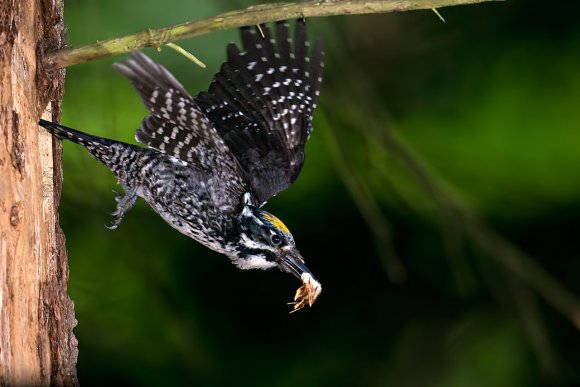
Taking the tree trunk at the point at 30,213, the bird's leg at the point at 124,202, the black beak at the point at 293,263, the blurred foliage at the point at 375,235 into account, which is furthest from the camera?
the blurred foliage at the point at 375,235

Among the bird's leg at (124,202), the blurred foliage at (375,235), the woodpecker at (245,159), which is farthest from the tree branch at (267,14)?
the bird's leg at (124,202)

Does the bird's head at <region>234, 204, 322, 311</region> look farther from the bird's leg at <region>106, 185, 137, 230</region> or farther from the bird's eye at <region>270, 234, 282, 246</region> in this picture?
the bird's leg at <region>106, 185, 137, 230</region>

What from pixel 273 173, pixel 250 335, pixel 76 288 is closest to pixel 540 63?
pixel 273 173

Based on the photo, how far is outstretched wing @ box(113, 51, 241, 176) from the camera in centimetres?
306

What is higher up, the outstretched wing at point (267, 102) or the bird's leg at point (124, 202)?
the outstretched wing at point (267, 102)

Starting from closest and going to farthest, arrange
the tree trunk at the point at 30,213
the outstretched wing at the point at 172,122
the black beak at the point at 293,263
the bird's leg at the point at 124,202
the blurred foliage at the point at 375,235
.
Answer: the tree trunk at the point at 30,213 → the outstretched wing at the point at 172,122 → the black beak at the point at 293,263 → the bird's leg at the point at 124,202 → the blurred foliage at the point at 375,235

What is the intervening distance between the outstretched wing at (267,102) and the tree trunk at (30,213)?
92 cm

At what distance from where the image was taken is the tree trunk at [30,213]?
9.46 ft

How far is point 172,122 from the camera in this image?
3.44 meters

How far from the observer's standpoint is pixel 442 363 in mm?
5555

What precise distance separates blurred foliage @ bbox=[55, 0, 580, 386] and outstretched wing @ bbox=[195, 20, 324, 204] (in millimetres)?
146

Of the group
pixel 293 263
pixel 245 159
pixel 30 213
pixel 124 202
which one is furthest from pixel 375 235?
pixel 30 213

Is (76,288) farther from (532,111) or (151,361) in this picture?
(532,111)

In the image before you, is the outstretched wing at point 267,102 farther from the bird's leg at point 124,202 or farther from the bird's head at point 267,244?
the bird's leg at point 124,202
